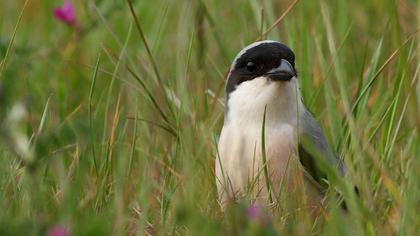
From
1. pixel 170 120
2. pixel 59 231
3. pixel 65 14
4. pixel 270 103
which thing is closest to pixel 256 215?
pixel 59 231

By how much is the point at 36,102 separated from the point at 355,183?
80.8 inches

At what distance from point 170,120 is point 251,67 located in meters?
0.40

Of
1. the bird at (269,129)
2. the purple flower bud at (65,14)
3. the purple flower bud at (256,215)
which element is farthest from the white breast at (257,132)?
the purple flower bud at (65,14)

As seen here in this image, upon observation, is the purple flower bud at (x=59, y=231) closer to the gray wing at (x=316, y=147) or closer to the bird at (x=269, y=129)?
the bird at (x=269, y=129)

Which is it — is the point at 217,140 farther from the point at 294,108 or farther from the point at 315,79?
the point at 315,79

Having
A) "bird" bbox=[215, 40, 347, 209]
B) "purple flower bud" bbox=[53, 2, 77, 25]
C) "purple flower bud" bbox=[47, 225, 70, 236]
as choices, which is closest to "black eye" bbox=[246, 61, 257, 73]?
"bird" bbox=[215, 40, 347, 209]

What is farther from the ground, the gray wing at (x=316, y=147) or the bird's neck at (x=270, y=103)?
the bird's neck at (x=270, y=103)

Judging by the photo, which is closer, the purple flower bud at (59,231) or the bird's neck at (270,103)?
the purple flower bud at (59,231)

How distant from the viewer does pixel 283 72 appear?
146 inches

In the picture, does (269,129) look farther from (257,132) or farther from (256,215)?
(256,215)

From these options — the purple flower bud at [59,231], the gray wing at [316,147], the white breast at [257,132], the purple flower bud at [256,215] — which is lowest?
the gray wing at [316,147]

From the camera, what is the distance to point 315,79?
4.65 metres

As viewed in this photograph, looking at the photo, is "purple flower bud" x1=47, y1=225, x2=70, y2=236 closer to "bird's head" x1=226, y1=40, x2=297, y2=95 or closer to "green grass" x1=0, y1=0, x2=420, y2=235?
"green grass" x1=0, y1=0, x2=420, y2=235

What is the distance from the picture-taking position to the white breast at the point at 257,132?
3.64 meters
